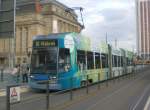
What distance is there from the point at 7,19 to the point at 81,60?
19.2 feet

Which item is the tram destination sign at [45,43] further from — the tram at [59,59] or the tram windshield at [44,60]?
the tram windshield at [44,60]

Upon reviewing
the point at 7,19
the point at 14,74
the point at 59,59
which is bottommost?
the point at 14,74

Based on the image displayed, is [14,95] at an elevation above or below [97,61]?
below

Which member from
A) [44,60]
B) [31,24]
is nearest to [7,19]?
[44,60]

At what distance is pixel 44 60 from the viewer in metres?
21.0

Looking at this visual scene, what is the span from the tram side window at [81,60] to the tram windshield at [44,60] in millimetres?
2195

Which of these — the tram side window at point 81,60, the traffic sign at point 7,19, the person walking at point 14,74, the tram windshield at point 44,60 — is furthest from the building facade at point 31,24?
the traffic sign at point 7,19

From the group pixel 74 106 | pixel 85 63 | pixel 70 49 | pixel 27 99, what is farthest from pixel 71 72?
pixel 27 99

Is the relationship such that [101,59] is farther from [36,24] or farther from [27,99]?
[36,24]

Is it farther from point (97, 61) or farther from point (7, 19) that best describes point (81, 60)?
point (7, 19)

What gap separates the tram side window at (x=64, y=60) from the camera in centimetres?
2090

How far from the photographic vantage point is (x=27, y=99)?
36.0 ft

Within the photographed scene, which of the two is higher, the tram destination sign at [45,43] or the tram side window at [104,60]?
the tram destination sign at [45,43]

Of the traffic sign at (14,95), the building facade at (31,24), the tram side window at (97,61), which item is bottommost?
the traffic sign at (14,95)
